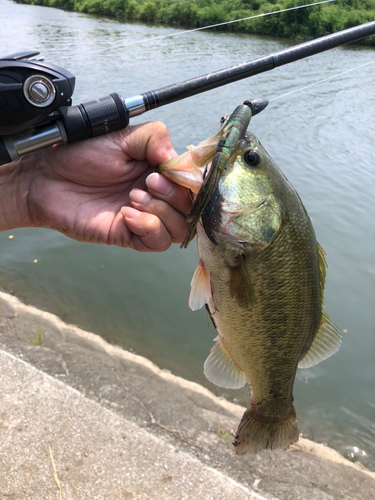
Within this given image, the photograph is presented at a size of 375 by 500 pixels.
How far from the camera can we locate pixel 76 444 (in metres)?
2.94

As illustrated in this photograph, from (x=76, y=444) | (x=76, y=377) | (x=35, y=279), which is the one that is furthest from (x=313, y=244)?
(x=35, y=279)

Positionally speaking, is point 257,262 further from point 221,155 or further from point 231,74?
point 231,74

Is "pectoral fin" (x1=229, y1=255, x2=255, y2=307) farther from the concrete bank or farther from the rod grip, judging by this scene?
the concrete bank

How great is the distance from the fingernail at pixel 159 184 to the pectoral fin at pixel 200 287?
0.43 meters

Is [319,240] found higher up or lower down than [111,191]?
lower down

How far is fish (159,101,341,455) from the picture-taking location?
166 centimetres

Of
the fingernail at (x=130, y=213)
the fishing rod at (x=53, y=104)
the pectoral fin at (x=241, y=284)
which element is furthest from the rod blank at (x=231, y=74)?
the pectoral fin at (x=241, y=284)

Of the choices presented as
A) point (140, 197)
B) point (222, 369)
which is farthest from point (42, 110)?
point (222, 369)

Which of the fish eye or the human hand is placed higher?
the fish eye

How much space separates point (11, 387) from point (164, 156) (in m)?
2.46

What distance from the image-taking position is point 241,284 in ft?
5.56

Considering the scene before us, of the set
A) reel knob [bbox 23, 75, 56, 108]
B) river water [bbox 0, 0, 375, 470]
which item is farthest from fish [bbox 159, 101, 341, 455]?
river water [bbox 0, 0, 375, 470]

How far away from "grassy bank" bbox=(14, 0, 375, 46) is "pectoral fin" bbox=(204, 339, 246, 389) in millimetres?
30497

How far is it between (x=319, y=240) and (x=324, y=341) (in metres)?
5.92
